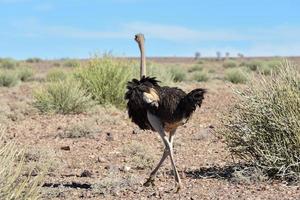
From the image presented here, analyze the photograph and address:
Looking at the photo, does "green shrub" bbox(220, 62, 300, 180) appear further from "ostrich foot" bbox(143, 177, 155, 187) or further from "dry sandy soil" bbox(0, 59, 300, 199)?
"ostrich foot" bbox(143, 177, 155, 187)

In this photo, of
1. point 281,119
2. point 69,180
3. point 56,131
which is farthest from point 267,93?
point 56,131

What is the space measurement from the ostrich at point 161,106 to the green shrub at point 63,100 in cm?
1009

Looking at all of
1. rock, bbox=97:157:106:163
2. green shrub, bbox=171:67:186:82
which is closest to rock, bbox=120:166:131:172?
rock, bbox=97:157:106:163

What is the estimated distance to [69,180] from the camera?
9.36 m

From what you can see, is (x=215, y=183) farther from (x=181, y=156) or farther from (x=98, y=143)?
(x=98, y=143)

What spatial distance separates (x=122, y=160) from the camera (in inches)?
435

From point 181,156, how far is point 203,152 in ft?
1.76

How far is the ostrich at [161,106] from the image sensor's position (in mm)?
8148

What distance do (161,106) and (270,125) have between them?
1657mm

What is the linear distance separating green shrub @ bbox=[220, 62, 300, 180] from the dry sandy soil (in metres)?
0.32

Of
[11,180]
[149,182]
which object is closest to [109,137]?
[149,182]

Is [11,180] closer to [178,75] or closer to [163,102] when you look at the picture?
[163,102]

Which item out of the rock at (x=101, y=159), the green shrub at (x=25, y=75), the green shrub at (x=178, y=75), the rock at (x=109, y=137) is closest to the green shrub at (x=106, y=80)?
the rock at (x=109, y=137)

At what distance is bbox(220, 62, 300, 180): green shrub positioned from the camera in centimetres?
867
